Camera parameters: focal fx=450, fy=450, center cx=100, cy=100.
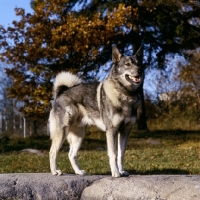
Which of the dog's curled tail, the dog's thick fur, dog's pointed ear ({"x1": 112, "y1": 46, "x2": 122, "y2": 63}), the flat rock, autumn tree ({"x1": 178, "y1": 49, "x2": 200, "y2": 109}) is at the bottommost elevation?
the flat rock

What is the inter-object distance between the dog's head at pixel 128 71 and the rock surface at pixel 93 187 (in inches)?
52.1

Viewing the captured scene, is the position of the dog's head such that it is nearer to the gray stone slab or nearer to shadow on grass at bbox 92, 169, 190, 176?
the gray stone slab

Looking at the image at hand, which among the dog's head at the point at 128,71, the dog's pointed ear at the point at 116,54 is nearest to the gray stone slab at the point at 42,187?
the dog's head at the point at 128,71

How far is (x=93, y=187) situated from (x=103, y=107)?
4.14 feet

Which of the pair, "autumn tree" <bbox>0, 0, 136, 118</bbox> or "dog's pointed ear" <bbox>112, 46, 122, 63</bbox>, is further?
"autumn tree" <bbox>0, 0, 136, 118</bbox>

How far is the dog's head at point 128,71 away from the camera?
20.5ft

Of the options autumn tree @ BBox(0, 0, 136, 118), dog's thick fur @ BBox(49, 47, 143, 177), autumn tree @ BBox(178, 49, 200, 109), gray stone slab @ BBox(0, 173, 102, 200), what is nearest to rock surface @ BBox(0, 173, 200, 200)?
gray stone slab @ BBox(0, 173, 102, 200)

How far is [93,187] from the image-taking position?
5914 millimetres

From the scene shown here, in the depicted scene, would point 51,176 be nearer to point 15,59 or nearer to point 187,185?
point 187,185

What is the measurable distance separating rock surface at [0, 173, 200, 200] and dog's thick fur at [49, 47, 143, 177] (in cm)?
41

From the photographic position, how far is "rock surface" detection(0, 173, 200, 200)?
17.7ft

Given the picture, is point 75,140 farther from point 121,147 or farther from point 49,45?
point 49,45

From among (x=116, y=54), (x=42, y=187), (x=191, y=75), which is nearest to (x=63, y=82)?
(x=116, y=54)

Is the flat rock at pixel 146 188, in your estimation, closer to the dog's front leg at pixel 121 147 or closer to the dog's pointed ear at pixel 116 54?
the dog's front leg at pixel 121 147
